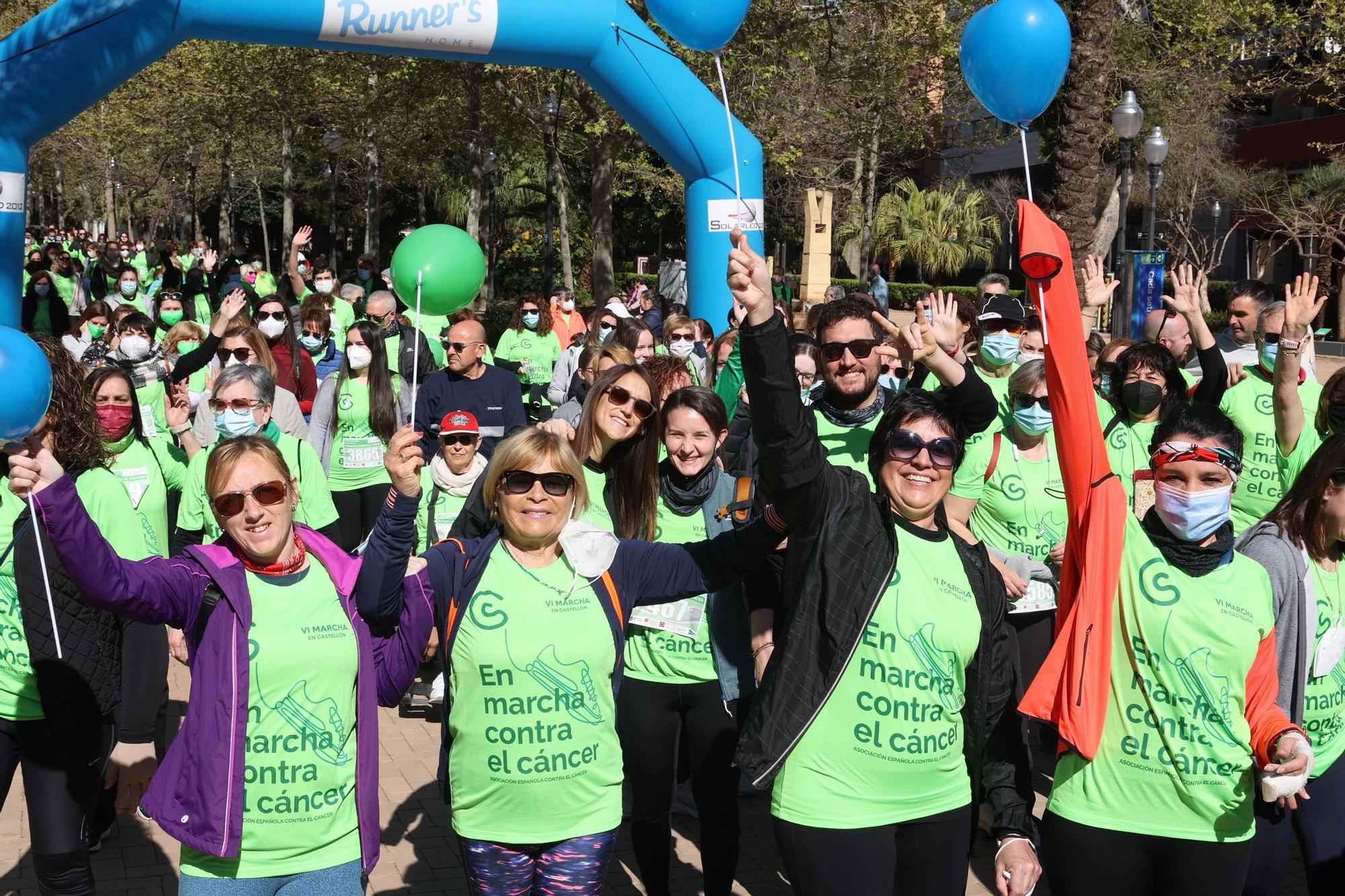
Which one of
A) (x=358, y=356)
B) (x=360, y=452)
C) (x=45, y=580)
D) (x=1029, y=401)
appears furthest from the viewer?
(x=360, y=452)

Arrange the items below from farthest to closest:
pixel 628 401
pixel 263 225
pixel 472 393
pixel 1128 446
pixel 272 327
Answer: pixel 263 225
pixel 272 327
pixel 472 393
pixel 1128 446
pixel 628 401

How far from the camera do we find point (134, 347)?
341 inches

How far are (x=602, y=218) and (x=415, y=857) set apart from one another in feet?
60.4

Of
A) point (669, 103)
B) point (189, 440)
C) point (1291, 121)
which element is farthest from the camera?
point (1291, 121)

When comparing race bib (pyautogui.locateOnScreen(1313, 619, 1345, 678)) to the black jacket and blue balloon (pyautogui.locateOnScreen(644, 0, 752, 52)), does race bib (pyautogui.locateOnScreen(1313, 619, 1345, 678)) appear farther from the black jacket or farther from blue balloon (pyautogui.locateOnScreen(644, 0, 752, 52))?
blue balloon (pyautogui.locateOnScreen(644, 0, 752, 52))

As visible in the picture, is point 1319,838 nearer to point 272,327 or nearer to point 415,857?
point 415,857

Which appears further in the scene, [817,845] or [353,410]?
[353,410]

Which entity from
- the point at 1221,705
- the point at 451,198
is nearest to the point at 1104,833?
the point at 1221,705

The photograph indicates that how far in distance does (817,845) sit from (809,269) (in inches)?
1047

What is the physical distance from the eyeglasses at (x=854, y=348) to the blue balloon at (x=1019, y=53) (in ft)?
3.18

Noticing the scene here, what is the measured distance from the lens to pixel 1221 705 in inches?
134

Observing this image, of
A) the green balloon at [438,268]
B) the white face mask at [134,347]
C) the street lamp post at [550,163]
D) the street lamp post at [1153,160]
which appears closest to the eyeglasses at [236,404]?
the green balloon at [438,268]

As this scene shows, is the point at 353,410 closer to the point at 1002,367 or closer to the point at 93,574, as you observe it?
the point at 1002,367

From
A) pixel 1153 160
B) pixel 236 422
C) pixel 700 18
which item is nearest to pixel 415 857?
pixel 236 422
